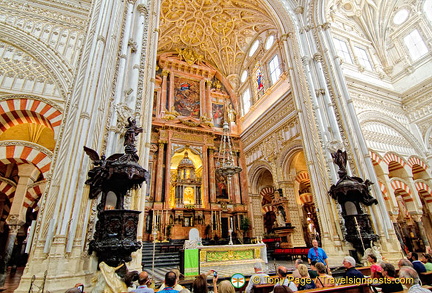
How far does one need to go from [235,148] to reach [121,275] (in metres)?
13.2

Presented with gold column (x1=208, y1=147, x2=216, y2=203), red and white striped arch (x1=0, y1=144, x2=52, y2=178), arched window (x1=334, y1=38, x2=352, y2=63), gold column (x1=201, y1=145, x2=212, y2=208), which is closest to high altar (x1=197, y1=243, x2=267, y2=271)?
red and white striped arch (x1=0, y1=144, x2=52, y2=178)

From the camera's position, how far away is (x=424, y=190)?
11984mm

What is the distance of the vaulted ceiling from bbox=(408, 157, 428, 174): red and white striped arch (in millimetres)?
10686

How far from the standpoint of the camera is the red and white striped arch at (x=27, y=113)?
312 inches

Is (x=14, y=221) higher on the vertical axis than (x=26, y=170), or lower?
lower

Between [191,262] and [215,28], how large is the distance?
626 inches

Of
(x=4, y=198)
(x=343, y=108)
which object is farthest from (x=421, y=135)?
(x=4, y=198)

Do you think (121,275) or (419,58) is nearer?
(121,275)

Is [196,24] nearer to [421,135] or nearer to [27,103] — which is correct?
[27,103]

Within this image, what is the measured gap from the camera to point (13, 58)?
8.41m

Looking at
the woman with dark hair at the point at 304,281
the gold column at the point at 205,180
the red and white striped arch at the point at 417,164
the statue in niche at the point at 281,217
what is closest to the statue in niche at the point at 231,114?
the gold column at the point at 205,180

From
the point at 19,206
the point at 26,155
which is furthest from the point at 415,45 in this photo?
the point at 19,206

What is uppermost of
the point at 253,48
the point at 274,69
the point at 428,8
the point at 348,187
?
the point at 253,48

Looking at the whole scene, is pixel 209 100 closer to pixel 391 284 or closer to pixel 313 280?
pixel 313 280
